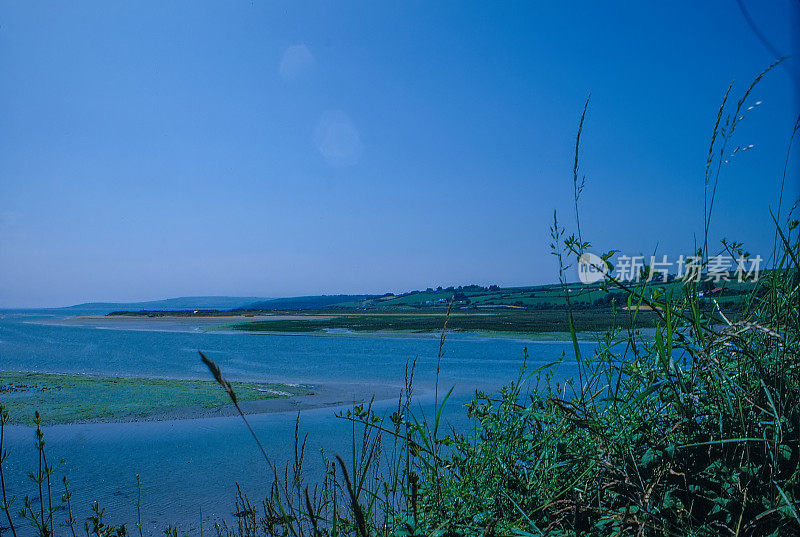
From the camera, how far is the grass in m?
10.0

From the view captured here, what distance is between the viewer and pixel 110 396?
1172 centimetres

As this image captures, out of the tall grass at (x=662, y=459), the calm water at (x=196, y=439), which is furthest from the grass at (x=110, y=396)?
the tall grass at (x=662, y=459)

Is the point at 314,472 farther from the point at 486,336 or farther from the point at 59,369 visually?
the point at 486,336

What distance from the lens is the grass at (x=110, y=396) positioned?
32.8 feet

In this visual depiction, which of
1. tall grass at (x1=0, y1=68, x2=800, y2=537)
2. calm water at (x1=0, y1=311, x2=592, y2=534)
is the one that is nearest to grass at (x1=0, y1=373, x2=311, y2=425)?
calm water at (x1=0, y1=311, x2=592, y2=534)

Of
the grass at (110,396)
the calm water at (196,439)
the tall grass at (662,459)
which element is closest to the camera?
the tall grass at (662,459)

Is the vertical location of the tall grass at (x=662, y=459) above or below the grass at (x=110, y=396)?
above

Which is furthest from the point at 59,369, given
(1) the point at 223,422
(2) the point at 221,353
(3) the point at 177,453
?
(3) the point at 177,453

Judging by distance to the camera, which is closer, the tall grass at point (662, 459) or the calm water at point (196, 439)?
the tall grass at point (662, 459)

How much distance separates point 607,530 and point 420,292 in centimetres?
8520

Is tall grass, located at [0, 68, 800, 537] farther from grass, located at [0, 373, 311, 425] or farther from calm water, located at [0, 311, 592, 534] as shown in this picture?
grass, located at [0, 373, 311, 425]

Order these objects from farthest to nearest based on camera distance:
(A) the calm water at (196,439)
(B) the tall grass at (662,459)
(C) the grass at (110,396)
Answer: (C) the grass at (110,396), (A) the calm water at (196,439), (B) the tall grass at (662,459)

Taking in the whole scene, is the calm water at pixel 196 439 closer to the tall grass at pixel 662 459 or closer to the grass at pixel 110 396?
the tall grass at pixel 662 459

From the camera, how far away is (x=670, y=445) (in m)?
1.57
